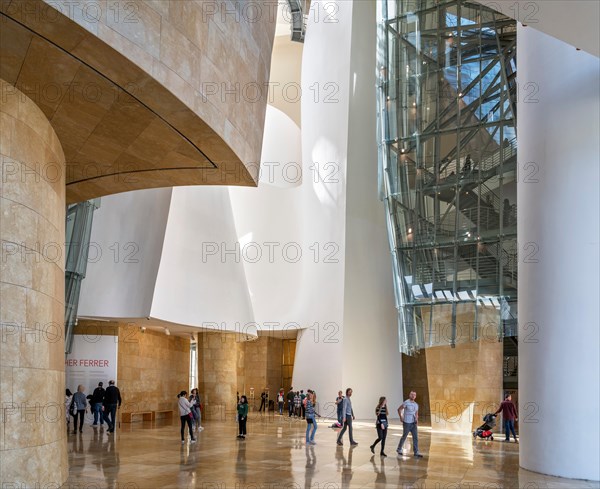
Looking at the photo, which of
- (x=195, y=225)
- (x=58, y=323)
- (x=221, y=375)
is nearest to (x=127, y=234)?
(x=195, y=225)

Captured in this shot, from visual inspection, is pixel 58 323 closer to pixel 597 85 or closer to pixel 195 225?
pixel 597 85

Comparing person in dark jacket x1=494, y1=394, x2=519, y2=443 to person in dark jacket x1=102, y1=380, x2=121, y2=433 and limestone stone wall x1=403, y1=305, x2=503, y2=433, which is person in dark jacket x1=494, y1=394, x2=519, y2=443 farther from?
person in dark jacket x1=102, y1=380, x2=121, y2=433

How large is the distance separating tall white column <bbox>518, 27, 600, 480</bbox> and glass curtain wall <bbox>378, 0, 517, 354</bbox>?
32.5ft

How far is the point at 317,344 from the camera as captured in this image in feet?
116

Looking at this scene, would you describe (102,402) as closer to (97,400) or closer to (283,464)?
(97,400)

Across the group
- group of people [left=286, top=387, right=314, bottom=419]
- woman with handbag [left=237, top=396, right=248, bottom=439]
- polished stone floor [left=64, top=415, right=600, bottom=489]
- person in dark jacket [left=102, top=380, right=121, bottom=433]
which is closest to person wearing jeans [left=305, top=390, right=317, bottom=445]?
polished stone floor [left=64, top=415, right=600, bottom=489]

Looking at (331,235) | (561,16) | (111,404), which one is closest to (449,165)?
(331,235)

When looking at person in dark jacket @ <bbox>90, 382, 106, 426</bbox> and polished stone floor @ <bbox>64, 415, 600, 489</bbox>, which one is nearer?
polished stone floor @ <bbox>64, 415, 600, 489</bbox>

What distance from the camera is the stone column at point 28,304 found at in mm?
9617

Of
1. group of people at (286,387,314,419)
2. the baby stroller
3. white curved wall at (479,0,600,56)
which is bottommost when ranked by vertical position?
group of people at (286,387,314,419)

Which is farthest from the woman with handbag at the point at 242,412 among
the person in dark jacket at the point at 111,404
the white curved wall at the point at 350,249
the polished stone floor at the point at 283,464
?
the white curved wall at the point at 350,249

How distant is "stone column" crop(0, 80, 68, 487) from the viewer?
9617 millimetres

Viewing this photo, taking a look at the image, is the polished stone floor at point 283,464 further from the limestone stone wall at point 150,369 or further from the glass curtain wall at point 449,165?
the limestone stone wall at point 150,369

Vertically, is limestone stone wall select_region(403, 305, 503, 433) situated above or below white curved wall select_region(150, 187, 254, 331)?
below
